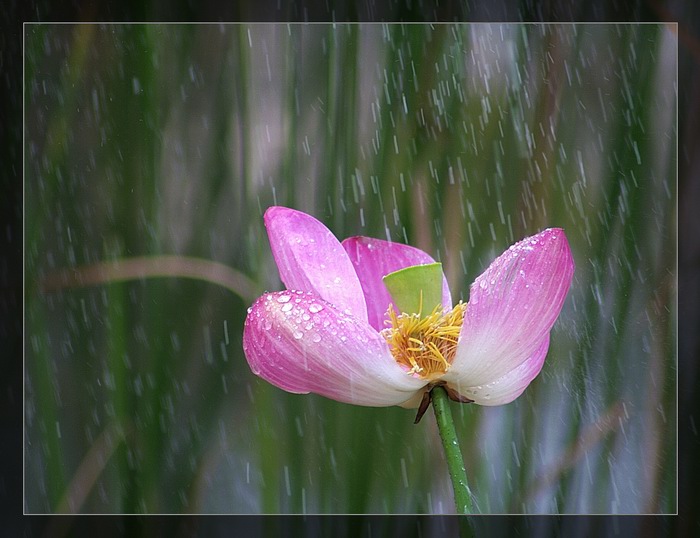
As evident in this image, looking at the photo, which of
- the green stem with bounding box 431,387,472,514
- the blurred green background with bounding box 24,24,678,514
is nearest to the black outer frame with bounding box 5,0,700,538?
the blurred green background with bounding box 24,24,678,514

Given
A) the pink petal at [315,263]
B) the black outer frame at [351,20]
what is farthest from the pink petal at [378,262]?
the black outer frame at [351,20]

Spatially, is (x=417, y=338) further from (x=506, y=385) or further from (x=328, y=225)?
(x=328, y=225)

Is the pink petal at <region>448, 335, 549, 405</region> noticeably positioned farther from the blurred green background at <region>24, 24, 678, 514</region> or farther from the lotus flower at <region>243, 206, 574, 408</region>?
the blurred green background at <region>24, 24, 678, 514</region>

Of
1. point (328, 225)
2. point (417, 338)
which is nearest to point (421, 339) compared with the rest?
point (417, 338)
